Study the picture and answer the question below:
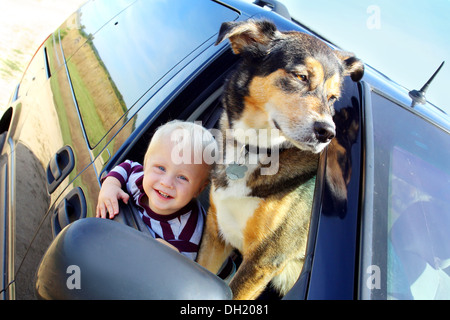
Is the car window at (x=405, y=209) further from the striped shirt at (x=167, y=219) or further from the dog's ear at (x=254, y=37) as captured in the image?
the striped shirt at (x=167, y=219)

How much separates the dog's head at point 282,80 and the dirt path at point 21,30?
179 inches

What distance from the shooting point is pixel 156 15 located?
283cm

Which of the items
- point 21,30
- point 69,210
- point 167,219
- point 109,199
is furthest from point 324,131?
point 21,30

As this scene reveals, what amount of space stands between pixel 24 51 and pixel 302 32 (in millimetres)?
7541

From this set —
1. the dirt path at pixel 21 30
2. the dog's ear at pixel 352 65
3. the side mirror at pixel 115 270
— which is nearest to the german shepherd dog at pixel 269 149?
the dog's ear at pixel 352 65

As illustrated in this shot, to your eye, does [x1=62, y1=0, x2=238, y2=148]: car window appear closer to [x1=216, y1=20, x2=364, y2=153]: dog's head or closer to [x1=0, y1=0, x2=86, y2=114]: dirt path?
[x1=216, y1=20, x2=364, y2=153]: dog's head

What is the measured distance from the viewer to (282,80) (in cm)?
227

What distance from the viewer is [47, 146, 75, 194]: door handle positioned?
2158 millimetres

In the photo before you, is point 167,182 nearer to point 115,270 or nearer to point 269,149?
point 269,149

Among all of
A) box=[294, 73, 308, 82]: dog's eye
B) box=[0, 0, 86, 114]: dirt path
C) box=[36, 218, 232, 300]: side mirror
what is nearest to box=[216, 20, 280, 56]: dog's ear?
box=[294, 73, 308, 82]: dog's eye

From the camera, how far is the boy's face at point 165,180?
1.93 meters

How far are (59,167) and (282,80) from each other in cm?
122

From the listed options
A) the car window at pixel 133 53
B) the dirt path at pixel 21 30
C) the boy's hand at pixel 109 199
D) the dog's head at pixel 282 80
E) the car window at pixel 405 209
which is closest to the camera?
the car window at pixel 405 209
